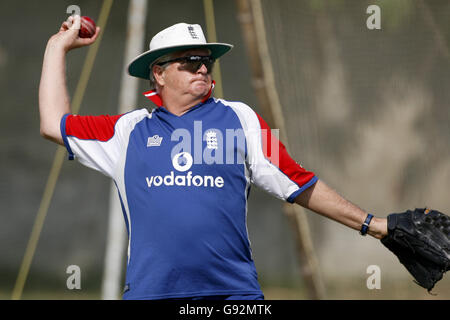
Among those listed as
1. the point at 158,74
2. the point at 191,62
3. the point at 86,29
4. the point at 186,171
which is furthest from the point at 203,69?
the point at 86,29

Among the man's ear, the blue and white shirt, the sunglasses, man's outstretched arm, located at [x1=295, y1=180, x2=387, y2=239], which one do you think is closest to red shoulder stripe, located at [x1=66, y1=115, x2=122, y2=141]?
the blue and white shirt

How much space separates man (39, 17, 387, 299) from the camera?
10.2ft

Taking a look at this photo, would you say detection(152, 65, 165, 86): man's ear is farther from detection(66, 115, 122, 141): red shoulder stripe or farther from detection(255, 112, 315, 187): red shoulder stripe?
detection(255, 112, 315, 187): red shoulder stripe

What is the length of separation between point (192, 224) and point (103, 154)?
2.03 ft

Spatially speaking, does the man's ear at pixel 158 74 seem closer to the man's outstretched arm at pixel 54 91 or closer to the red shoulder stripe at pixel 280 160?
the man's outstretched arm at pixel 54 91

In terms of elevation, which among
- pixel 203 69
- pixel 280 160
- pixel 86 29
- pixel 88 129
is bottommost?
pixel 280 160

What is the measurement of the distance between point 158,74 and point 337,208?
117 centimetres

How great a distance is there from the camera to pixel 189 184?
10.3 ft

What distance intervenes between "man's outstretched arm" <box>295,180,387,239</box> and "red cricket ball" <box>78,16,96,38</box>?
1.45 metres

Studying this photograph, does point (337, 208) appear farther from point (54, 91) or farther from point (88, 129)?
point (54, 91)

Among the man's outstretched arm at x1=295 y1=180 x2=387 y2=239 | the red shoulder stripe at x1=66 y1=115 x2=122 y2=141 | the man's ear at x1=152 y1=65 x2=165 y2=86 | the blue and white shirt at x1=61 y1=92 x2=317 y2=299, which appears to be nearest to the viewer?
the blue and white shirt at x1=61 y1=92 x2=317 y2=299
